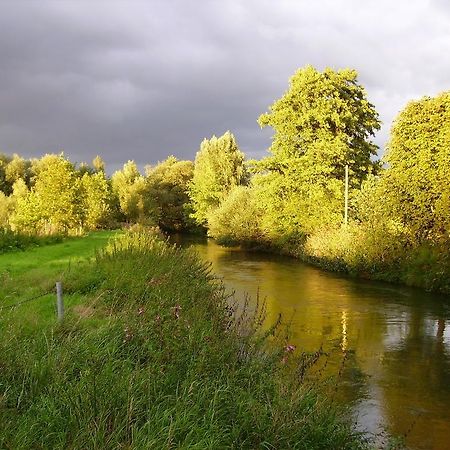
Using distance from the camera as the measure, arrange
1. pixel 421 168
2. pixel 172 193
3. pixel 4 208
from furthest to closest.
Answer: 1. pixel 172 193
2. pixel 4 208
3. pixel 421 168

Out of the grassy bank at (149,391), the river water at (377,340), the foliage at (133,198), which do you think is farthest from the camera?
the foliage at (133,198)

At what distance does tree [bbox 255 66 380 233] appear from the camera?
33.6 meters

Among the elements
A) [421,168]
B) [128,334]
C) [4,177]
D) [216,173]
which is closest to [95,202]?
[216,173]

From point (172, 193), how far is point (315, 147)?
38.9 metres

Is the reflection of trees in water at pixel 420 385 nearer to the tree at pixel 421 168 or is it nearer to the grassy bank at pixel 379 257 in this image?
the grassy bank at pixel 379 257

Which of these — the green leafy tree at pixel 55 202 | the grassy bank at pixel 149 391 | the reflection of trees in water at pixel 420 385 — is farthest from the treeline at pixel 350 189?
the grassy bank at pixel 149 391

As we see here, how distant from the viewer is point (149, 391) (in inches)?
217

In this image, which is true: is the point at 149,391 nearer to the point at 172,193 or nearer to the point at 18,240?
the point at 18,240

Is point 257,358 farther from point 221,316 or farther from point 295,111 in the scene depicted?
point 295,111

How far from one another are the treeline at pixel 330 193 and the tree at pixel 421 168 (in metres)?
0.05

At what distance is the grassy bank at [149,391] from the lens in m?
4.81

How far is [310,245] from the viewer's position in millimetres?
32906

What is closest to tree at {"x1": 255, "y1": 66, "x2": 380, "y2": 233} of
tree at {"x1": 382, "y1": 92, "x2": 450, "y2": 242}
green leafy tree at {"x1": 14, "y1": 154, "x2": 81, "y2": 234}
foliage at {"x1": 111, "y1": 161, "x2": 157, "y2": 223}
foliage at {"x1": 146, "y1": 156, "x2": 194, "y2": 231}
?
tree at {"x1": 382, "y1": 92, "x2": 450, "y2": 242}

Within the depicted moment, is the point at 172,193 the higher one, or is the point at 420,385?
the point at 172,193
